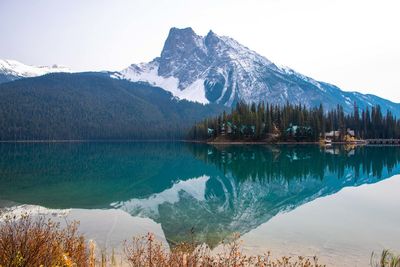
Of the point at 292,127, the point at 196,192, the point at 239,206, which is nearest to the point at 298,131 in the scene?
the point at 292,127

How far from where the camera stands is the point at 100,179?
174 feet

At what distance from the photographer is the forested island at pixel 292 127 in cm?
16400

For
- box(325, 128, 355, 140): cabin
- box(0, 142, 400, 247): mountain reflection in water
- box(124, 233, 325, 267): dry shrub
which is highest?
box(325, 128, 355, 140): cabin

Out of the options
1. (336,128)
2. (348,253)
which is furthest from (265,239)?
(336,128)

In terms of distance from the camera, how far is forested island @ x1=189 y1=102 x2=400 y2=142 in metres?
164

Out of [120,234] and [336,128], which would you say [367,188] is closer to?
[120,234]

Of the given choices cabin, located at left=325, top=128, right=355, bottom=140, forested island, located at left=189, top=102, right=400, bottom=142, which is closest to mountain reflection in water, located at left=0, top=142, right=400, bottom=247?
forested island, located at left=189, top=102, right=400, bottom=142

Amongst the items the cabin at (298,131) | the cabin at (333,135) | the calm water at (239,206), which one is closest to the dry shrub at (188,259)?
the calm water at (239,206)

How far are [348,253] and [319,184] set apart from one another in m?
28.2

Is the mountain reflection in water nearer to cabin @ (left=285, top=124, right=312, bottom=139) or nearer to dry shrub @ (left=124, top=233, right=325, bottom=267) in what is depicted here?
dry shrub @ (left=124, top=233, right=325, bottom=267)

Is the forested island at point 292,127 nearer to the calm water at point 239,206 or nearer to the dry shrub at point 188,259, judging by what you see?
the calm water at point 239,206

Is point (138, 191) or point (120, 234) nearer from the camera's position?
point (120, 234)

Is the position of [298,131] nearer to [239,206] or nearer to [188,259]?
[239,206]

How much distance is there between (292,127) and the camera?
164750mm
